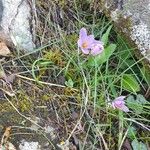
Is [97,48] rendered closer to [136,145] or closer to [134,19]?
[134,19]

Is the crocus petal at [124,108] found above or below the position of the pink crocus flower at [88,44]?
below

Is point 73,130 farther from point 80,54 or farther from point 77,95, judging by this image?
point 80,54

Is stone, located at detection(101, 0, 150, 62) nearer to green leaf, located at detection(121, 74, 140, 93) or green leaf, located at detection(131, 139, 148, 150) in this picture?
green leaf, located at detection(121, 74, 140, 93)

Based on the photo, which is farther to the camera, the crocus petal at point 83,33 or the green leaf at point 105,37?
the green leaf at point 105,37

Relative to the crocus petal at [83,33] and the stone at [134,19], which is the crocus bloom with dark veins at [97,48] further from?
the stone at [134,19]

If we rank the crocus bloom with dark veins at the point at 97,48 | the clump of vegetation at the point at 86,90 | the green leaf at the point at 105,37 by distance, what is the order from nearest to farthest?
the clump of vegetation at the point at 86,90 → the crocus bloom with dark veins at the point at 97,48 → the green leaf at the point at 105,37

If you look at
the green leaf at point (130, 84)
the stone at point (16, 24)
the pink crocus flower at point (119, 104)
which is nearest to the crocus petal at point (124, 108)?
the pink crocus flower at point (119, 104)

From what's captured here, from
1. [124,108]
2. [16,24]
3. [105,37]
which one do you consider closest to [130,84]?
[124,108]
